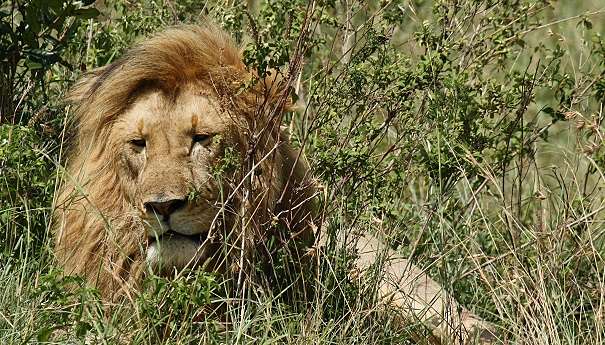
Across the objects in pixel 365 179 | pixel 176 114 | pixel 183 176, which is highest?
pixel 176 114

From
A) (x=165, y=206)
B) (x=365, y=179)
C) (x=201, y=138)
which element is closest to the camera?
(x=165, y=206)

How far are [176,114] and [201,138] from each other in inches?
4.6

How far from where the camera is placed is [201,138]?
4066mm

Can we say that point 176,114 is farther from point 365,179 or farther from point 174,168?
point 365,179

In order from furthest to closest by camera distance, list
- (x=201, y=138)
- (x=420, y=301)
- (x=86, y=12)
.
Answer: (x=86, y=12), (x=420, y=301), (x=201, y=138)

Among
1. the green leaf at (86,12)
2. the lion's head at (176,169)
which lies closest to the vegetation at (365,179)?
the green leaf at (86,12)

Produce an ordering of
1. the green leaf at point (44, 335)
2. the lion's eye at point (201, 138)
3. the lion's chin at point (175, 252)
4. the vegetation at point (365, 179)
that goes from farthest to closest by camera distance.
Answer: the lion's eye at point (201, 138) → the lion's chin at point (175, 252) → the vegetation at point (365, 179) → the green leaf at point (44, 335)

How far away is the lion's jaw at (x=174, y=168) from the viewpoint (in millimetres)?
3904

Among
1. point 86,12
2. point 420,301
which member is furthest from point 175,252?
point 86,12

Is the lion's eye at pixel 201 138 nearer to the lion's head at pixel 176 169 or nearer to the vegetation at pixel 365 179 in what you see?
the lion's head at pixel 176 169

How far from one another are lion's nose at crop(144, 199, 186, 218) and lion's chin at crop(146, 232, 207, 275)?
9cm

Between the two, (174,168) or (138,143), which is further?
(138,143)

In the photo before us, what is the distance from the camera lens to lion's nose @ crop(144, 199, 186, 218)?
152 inches

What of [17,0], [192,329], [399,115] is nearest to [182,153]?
[192,329]
